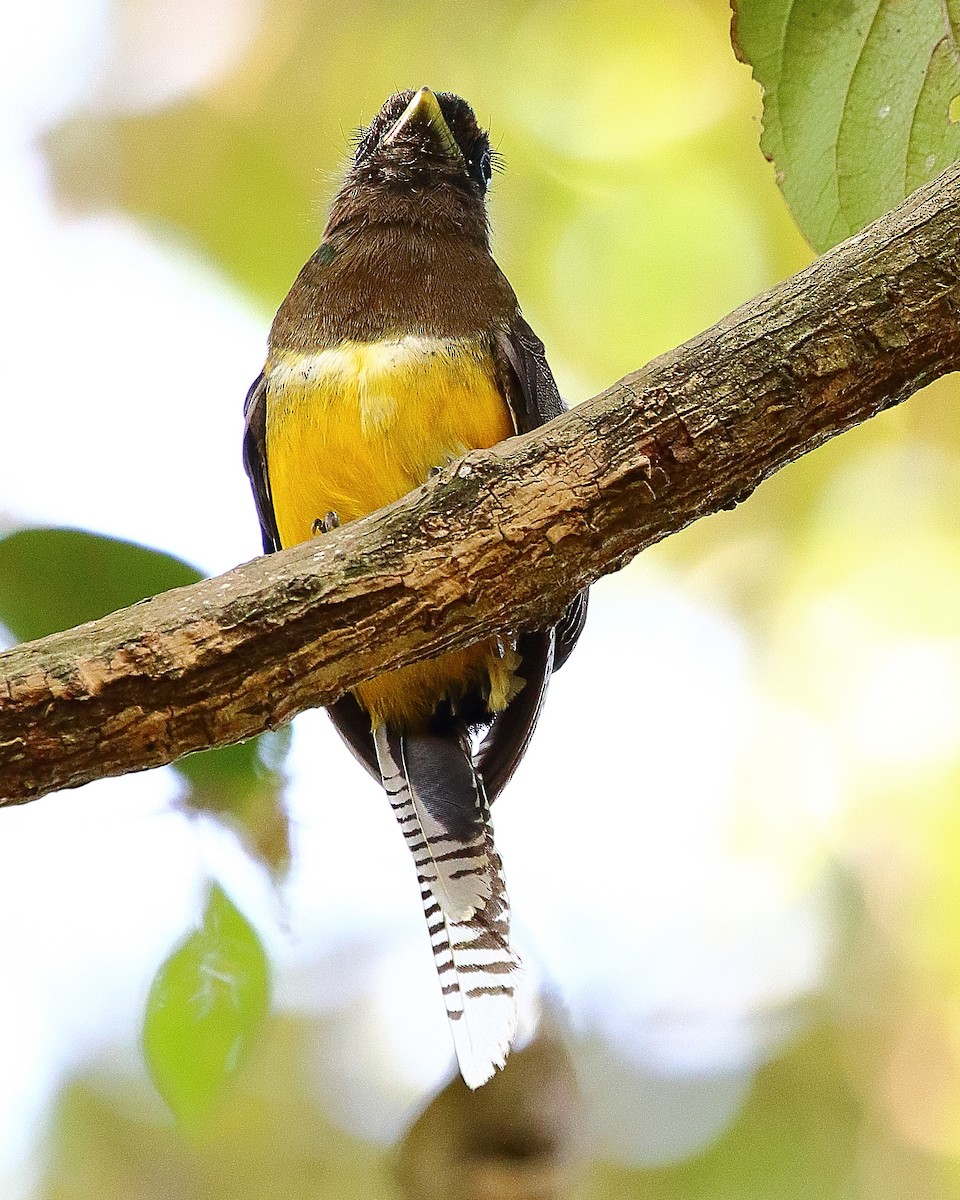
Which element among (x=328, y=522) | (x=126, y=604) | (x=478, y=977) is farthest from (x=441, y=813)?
(x=126, y=604)

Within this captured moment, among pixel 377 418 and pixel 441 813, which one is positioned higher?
pixel 377 418

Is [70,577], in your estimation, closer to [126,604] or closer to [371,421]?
[126,604]

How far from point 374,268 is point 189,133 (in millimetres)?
2030

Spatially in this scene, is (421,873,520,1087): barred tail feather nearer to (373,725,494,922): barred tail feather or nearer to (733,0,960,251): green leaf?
(373,725,494,922): barred tail feather

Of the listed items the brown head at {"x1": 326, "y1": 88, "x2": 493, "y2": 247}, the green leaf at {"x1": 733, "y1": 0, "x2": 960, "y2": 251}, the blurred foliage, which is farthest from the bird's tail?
the green leaf at {"x1": 733, "y1": 0, "x2": 960, "y2": 251}

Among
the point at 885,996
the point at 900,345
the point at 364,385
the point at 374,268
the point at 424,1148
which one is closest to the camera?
the point at 424,1148

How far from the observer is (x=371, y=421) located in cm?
274

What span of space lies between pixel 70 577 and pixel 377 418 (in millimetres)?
996

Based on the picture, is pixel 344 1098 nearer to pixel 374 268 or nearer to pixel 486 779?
pixel 486 779

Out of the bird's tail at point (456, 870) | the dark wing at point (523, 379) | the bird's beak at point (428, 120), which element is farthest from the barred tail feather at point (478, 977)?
the bird's beak at point (428, 120)

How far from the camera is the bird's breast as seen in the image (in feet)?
9.02

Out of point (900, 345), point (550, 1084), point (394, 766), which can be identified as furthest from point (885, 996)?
point (900, 345)

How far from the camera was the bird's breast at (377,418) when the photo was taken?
275 cm

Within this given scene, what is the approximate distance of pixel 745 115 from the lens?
476 centimetres
